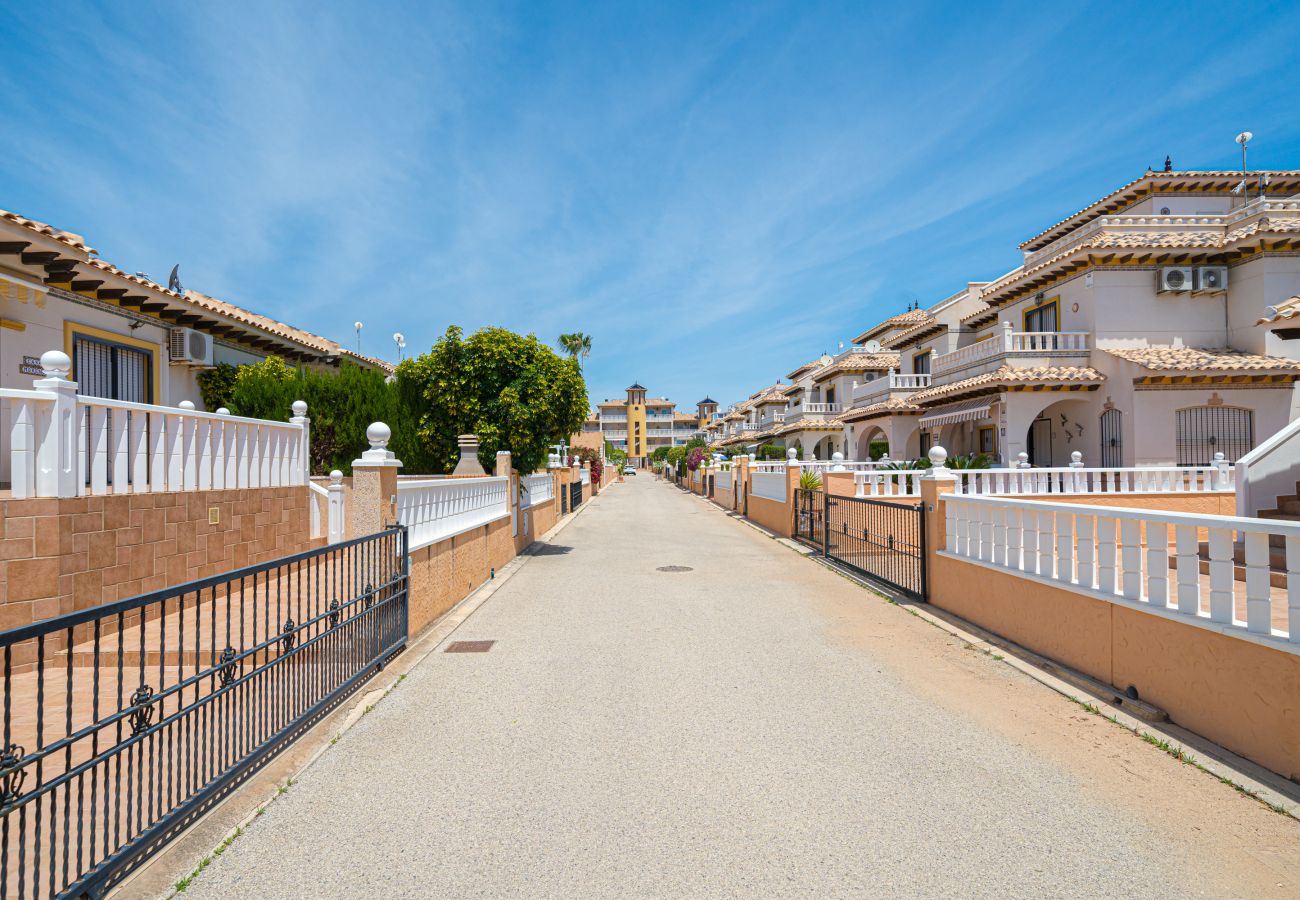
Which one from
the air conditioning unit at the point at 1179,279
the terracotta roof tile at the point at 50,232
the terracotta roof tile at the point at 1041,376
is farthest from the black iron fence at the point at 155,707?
the air conditioning unit at the point at 1179,279

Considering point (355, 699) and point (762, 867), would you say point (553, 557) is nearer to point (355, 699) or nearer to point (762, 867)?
point (355, 699)

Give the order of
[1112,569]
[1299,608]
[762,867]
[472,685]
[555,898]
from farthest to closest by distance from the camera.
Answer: [472,685]
[1112,569]
[1299,608]
[762,867]
[555,898]

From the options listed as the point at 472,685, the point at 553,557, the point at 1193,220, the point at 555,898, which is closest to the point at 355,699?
the point at 472,685

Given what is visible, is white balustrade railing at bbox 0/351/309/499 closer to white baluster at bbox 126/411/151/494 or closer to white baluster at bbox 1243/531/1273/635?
white baluster at bbox 126/411/151/494

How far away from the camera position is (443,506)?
350 inches

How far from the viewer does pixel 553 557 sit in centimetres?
1454

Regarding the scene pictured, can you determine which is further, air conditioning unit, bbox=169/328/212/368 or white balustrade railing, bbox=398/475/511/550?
air conditioning unit, bbox=169/328/212/368

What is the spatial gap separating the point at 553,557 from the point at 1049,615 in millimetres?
10376

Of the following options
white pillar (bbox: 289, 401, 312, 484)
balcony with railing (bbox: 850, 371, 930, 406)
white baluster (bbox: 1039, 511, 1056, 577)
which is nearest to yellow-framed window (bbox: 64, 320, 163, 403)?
white pillar (bbox: 289, 401, 312, 484)

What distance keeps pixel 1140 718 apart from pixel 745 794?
324 cm

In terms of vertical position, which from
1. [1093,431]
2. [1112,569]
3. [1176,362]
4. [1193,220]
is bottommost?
[1112,569]

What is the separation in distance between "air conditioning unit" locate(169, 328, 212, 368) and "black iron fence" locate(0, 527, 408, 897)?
7.65 metres

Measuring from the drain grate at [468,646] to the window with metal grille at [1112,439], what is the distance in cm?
1777

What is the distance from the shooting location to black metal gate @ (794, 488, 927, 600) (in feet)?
30.9
